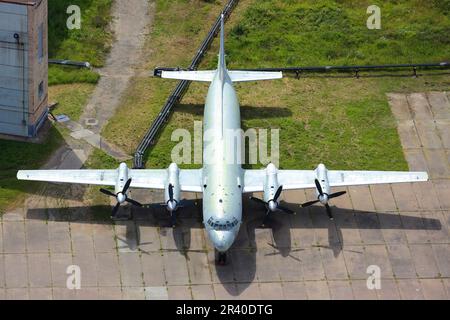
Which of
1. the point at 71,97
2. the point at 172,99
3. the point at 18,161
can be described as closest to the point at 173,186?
the point at 18,161

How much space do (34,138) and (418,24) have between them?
38.7m

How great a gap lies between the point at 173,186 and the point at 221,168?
3.50m

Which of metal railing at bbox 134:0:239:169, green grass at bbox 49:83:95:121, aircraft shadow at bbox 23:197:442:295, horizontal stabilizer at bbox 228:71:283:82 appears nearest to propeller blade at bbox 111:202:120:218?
aircraft shadow at bbox 23:197:442:295

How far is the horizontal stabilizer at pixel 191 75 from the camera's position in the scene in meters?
75.6

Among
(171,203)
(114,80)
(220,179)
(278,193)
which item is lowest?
(278,193)

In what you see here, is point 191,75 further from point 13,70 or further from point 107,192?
point 107,192

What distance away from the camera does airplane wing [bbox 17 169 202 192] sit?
65375mm

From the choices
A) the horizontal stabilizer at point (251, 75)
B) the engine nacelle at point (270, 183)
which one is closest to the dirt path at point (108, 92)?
the horizontal stabilizer at point (251, 75)

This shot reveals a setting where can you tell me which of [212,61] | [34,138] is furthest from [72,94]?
[212,61]

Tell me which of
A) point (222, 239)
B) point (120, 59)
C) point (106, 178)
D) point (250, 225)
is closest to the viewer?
point (222, 239)

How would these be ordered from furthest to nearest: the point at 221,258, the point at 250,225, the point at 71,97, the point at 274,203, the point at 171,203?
1. the point at 71,97
2. the point at 250,225
3. the point at 274,203
4. the point at 171,203
5. the point at 221,258

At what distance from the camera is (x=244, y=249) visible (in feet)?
212

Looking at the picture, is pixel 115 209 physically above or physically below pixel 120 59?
below

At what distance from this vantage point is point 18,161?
232 ft
